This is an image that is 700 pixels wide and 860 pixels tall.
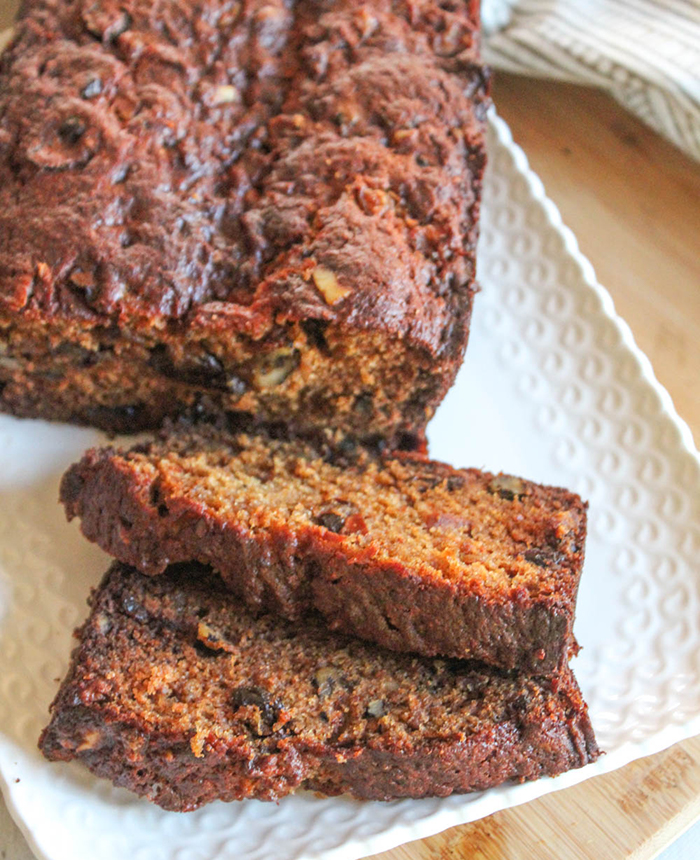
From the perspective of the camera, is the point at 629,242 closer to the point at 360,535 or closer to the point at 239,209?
the point at 239,209

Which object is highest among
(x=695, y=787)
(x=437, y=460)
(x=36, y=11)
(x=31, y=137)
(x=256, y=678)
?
(x=36, y=11)

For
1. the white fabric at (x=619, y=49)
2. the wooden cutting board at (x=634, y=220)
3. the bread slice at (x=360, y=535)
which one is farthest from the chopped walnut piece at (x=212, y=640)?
the white fabric at (x=619, y=49)

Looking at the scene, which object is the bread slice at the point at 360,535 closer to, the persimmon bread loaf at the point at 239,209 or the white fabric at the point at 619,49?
the persimmon bread loaf at the point at 239,209

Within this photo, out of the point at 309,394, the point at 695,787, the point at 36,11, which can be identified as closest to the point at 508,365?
the point at 309,394

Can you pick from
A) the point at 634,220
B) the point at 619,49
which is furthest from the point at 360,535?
the point at 619,49

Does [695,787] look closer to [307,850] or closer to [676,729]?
[676,729]

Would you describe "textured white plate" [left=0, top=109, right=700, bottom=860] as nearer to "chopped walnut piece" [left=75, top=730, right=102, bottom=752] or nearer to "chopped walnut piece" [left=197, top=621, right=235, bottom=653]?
"chopped walnut piece" [left=75, top=730, right=102, bottom=752]

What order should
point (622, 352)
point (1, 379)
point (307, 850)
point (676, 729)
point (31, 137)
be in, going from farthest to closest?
point (622, 352) → point (1, 379) → point (31, 137) → point (676, 729) → point (307, 850)
